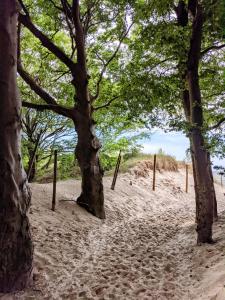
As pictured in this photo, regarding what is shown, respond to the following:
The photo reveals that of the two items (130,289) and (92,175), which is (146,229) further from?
(130,289)

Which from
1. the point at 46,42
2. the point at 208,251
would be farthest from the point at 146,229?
the point at 46,42

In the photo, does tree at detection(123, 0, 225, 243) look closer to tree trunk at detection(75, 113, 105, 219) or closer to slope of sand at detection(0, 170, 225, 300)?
slope of sand at detection(0, 170, 225, 300)

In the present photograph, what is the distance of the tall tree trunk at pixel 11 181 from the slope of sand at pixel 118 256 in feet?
1.11

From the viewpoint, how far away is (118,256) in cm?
630

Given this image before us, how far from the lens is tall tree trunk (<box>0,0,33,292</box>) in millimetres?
4375

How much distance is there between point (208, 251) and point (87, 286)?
8.44 ft

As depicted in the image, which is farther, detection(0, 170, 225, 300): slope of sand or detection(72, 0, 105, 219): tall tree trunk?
detection(72, 0, 105, 219): tall tree trunk

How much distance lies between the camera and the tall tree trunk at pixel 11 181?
172 inches

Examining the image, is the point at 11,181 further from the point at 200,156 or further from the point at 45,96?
the point at 45,96

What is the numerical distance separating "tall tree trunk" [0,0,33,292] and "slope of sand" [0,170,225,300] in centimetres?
34

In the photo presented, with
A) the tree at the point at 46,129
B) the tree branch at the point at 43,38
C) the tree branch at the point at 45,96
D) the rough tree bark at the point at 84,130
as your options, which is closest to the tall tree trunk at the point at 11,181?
the tree branch at the point at 43,38

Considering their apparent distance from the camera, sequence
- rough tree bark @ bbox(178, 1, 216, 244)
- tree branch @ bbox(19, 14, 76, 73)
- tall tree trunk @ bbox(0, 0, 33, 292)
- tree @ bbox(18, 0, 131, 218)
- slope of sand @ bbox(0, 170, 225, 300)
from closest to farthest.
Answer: tall tree trunk @ bbox(0, 0, 33, 292) < slope of sand @ bbox(0, 170, 225, 300) < rough tree bark @ bbox(178, 1, 216, 244) < tree branch @ bbox(19, 14, 76, 73) < tree @ bbox(18, 0, 131, 218)

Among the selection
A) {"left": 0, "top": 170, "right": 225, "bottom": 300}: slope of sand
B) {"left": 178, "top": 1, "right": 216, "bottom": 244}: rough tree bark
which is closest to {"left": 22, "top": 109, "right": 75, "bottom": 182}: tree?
{"left": 0, "top": 170, "right": 225, "bottom": 300}: slope of sand

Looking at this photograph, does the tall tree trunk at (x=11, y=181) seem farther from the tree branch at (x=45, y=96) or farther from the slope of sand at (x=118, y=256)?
the tree branch at (x=45, y=96)
